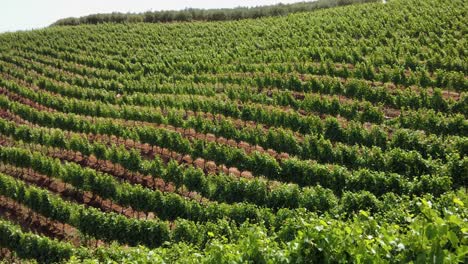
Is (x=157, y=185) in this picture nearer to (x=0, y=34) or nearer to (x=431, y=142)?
(x=431, y=142)

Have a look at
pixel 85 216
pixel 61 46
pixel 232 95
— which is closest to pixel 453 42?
pixel 232 95

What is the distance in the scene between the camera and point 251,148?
69.4 feet

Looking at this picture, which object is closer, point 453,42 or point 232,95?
point 232,95

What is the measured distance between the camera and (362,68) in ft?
89.8

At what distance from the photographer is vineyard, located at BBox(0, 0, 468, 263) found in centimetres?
851

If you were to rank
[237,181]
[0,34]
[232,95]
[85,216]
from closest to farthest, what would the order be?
[85,216] < [237,181] < [232,95] < [0,34]

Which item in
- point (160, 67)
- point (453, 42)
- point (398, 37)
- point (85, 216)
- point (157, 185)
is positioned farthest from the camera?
point (160, 67)

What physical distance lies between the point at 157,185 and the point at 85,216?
372 cm

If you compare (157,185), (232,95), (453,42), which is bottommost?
(157,185)

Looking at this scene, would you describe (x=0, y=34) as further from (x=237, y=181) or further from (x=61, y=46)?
(x=237, y=181)

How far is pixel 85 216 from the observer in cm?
1620

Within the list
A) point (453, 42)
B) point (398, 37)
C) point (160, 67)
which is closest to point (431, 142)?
point (453, 42)

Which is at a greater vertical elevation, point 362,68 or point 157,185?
point 362,68

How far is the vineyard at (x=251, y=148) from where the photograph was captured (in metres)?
8.51
